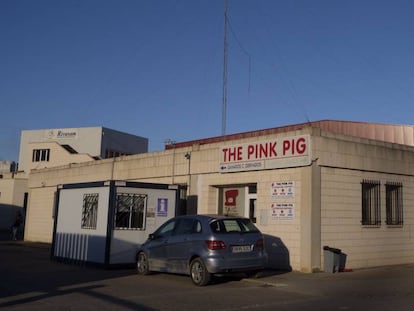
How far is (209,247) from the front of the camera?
1193 cm

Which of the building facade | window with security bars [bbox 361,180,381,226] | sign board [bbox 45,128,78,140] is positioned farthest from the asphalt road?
sign board [bbox 45,128,78,140]

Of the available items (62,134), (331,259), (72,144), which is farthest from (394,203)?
(62,134)

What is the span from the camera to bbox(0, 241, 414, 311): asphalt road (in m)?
9.48

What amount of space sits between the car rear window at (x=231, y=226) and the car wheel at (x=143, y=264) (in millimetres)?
2833

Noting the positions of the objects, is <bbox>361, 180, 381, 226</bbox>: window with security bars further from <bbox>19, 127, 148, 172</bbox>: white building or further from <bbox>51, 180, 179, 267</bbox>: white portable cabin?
<bbox>19, 127, 148, 172</bbox>: white building

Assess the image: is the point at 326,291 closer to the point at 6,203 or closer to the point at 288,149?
the point at 288,149

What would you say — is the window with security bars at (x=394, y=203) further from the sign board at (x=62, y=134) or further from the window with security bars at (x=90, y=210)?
the sign board at (x=62, y=134)

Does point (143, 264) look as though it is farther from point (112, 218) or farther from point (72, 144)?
point (72, 144)

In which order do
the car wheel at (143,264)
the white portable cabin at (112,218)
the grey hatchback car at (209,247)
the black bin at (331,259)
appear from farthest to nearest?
1. the white portable cabin at (112,218)
2. the black bin at (331,259)
3. the car wheel at (143,264)
4. the grey hatchback car at (209,247)

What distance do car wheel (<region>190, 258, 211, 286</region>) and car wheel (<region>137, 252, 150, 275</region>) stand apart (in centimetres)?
214

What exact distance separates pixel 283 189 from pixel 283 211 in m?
0.68

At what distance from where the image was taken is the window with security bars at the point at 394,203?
18.2m

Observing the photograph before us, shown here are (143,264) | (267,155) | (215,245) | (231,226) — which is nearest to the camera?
(215,245)

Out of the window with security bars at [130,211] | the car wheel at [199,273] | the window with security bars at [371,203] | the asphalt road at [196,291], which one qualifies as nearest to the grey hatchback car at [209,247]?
the car wheel at [199,273]
